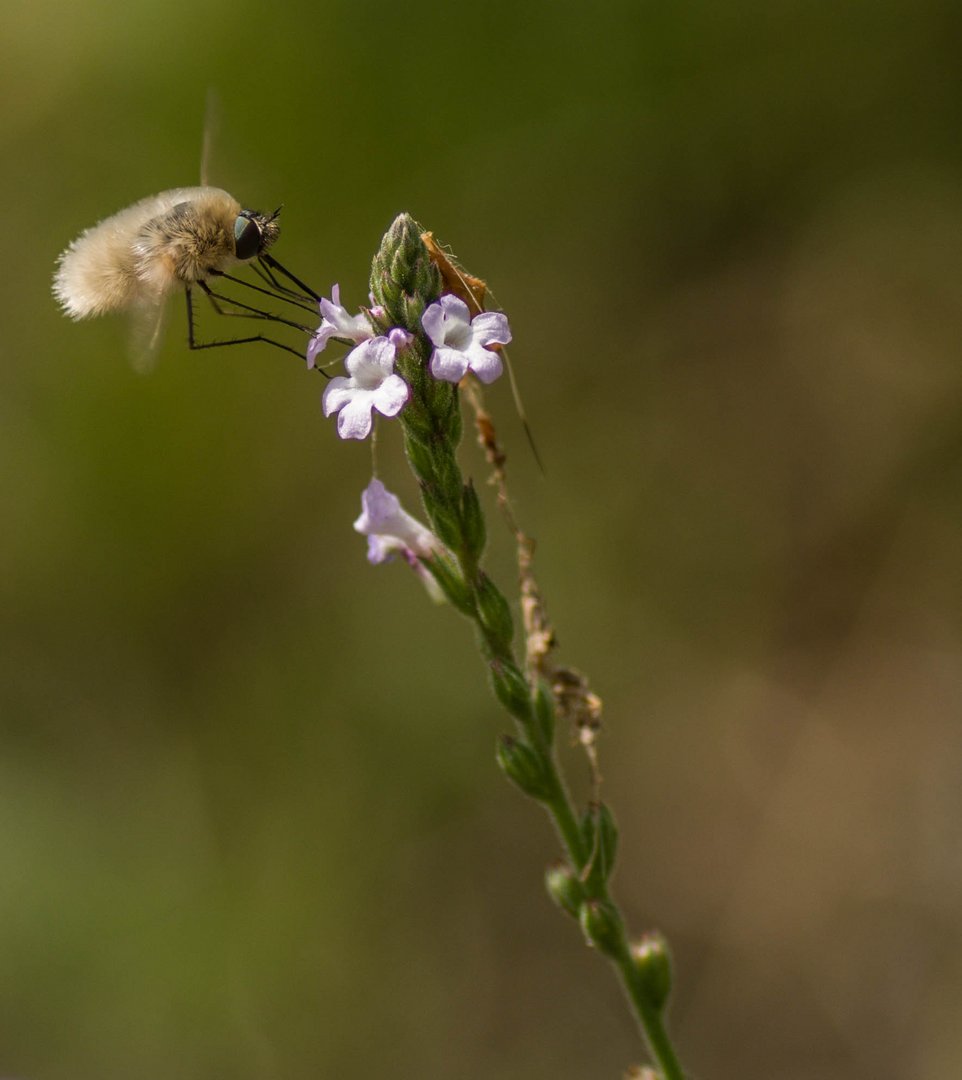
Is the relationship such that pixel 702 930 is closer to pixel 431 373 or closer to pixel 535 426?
pixel 535 426

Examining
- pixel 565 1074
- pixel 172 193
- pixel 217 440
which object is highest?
pixel 172 193

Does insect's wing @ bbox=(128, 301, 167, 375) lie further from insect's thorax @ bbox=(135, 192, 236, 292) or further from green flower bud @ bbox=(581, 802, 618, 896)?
green flower bud @ bbox=(581, 802, 618, 896)

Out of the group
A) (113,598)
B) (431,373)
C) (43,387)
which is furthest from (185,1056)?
(431,373)

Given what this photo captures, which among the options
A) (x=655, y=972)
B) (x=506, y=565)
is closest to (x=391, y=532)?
(x=655, y=972)

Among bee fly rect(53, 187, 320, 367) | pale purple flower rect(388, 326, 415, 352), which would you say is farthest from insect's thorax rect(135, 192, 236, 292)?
pale purple flower rect(388, 326, 415, 352)

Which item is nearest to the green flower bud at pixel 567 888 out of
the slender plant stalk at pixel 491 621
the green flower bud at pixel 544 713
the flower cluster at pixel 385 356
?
the slender plant stalk at pixel 491 621
